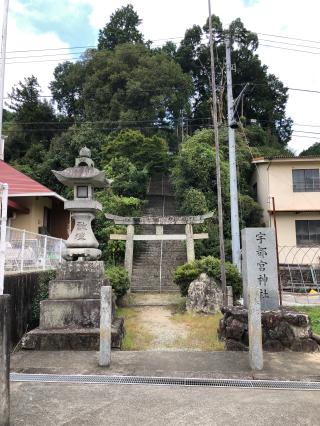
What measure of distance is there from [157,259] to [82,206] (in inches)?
431

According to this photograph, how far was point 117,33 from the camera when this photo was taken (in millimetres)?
38688

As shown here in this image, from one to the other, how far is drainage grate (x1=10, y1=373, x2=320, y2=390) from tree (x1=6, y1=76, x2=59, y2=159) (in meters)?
29.1

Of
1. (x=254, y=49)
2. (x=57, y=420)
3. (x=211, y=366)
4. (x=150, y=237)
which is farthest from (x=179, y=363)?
(x=254, y=49)

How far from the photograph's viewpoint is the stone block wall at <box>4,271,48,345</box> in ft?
25.2

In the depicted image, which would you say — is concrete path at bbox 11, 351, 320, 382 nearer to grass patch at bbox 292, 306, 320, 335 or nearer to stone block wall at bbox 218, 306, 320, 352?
stone block wall at bbox 218, 306, 320, 352

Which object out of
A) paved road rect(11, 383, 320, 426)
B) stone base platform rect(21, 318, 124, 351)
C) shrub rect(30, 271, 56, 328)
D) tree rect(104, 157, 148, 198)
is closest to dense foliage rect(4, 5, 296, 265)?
tree rect(104, 157, 148, 198)

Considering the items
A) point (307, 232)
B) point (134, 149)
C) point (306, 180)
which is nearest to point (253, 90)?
point (134, 149)

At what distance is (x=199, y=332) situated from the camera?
9.38 metres

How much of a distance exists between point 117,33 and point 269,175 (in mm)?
26230

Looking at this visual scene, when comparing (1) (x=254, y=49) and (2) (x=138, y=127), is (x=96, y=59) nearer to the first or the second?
(2) (x=138, y=127)

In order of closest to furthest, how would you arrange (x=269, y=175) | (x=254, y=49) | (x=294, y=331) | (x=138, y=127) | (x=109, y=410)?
1. (x=109, y=410)
2. (x=294, y=331)
3. (x=269, y=175)
4. (x=138, y=127)
5. (x=254, y=49)

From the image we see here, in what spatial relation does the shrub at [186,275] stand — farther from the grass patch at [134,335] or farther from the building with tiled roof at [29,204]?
the building with tiled roof at [29,204]

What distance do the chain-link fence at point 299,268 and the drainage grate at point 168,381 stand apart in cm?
1316

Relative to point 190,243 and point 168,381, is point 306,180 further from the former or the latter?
point 168,381
